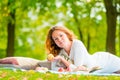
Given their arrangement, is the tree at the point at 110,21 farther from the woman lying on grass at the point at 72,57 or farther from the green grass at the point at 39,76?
the green grass at the point at 39,76

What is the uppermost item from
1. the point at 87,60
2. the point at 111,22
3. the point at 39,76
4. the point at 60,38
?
the point at 111,22

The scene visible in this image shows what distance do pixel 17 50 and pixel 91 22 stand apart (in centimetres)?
629

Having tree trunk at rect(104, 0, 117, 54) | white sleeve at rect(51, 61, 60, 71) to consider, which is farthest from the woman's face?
tree trunk at rect(104, 0, 117, 54)

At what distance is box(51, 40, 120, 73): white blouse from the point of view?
7656mm

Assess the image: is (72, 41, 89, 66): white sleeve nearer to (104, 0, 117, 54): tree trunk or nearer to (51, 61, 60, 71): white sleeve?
(51, 61, 60, 71): white sleeve

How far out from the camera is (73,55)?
782cm

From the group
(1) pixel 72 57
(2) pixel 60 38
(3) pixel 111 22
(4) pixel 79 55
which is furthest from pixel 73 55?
(3) pixel 111 22

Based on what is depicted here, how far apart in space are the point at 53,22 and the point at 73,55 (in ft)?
69.6

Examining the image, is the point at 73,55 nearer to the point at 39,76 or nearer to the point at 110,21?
the point at 39,76

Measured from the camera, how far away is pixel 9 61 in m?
8.32

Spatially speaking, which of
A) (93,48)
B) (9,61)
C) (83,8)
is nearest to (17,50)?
(93,48)

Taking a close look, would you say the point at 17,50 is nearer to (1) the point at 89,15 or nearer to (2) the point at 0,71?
(1) the point at 89,15

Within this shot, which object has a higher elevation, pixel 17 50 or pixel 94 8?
pixel 94 8

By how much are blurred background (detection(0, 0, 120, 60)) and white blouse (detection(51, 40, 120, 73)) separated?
25.1ft
